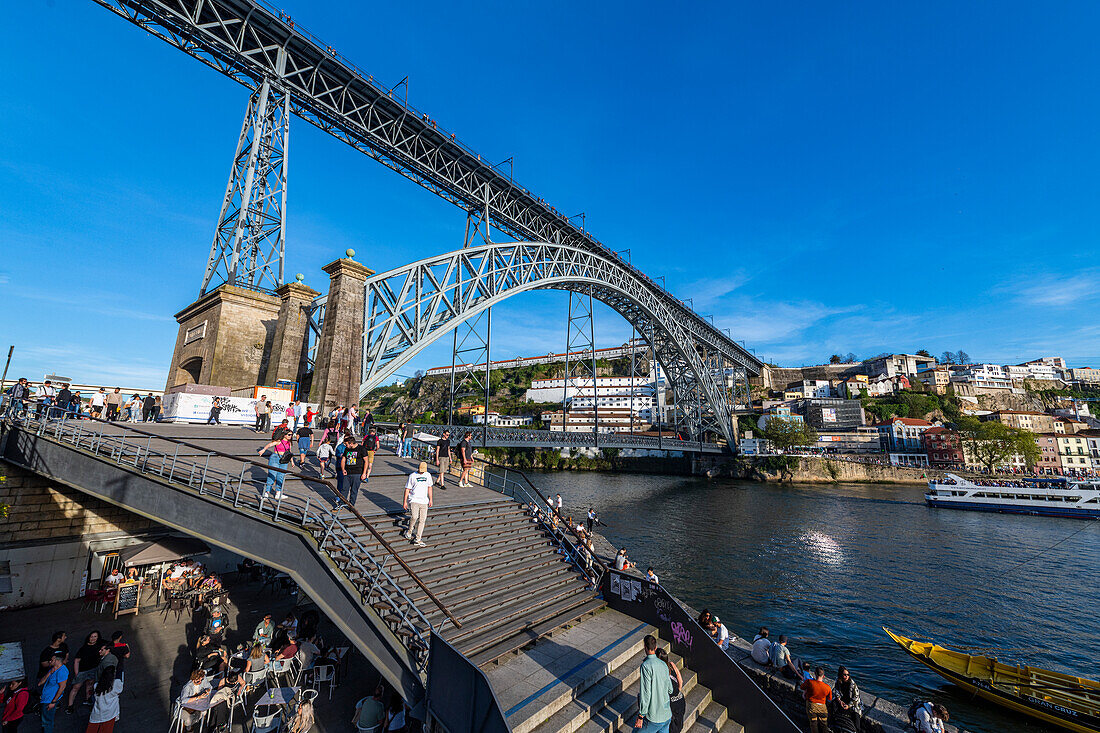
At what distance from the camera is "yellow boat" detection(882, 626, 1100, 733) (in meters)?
8.16

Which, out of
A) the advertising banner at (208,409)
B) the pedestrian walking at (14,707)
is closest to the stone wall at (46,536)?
the advertising banner at (208,409)

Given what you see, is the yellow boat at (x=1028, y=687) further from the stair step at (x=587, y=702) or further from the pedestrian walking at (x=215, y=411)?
the pedestrian walking at (x=215, y=411)

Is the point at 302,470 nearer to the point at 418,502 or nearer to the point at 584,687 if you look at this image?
the point at 418,502

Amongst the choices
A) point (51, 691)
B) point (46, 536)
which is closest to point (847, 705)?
point (51, 691)

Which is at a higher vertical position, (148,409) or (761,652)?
(148,409)

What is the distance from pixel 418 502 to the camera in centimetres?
729

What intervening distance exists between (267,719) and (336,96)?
21917mm

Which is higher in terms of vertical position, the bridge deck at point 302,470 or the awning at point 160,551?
the bridge deck at point 302,470

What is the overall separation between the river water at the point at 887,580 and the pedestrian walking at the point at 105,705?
13.0m

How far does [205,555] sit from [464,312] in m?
13.5

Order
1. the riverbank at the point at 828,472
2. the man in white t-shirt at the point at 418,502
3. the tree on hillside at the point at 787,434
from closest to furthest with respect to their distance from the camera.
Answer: the man in white t-shirt at the point at 418,502 → the riverbank at the point at 828,472 → the tree on hillside at the point at 787,434

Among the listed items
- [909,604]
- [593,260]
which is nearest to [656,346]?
[593,260]

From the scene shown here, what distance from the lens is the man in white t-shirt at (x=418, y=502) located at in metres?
7.29

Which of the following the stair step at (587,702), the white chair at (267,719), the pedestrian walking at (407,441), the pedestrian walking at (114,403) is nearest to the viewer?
the stair step at (587,702)
